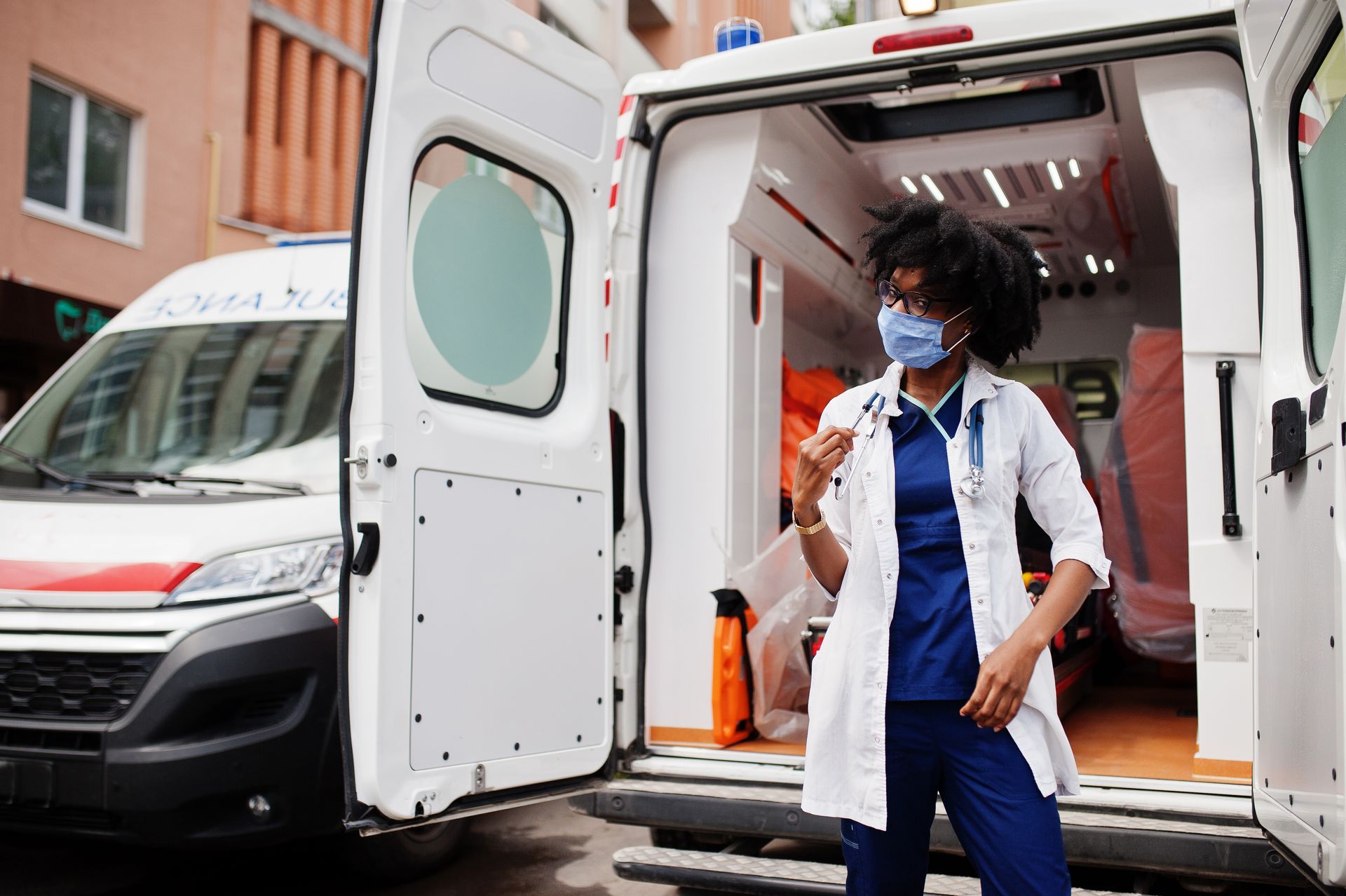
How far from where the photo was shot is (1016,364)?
4828mm

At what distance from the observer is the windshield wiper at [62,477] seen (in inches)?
163

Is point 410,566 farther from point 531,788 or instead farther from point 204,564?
point 204,564

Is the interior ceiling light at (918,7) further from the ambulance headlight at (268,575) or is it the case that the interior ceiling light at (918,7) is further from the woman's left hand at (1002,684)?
the ambulance headlight at (268,575)

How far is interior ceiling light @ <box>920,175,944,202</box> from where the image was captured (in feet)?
18.4

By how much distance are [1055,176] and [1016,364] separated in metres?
1.21

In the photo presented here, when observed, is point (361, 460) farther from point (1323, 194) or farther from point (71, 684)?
point (1323, 194)

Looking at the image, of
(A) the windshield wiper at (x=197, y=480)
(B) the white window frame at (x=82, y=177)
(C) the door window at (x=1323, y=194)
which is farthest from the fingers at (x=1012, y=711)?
(B) the white window frame at (x=82, y=177)

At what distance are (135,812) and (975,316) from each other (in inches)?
107

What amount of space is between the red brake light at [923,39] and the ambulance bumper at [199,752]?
2.50 m

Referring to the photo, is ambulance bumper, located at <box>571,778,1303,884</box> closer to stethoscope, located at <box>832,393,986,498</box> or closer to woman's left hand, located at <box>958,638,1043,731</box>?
woman's left hand, located at <box>958,638,1043,731</box>

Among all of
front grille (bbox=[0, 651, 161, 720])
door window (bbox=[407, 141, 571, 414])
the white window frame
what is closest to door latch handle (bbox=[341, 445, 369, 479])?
door window (bbox=[407, 141, 571, 414])

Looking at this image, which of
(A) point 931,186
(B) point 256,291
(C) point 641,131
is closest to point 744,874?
(C) point 641,131

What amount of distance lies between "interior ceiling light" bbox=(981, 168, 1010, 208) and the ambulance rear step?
3.30 m

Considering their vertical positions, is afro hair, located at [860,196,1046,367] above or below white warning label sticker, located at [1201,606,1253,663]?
above
